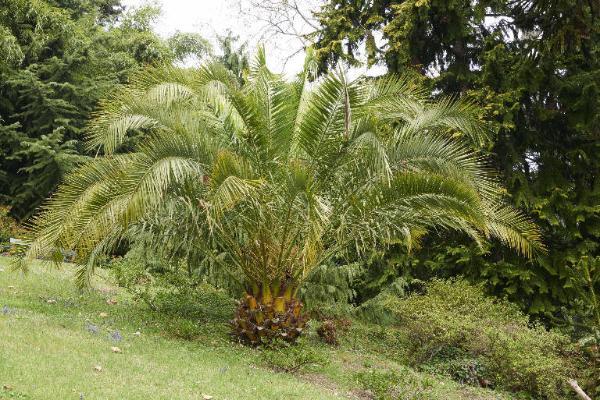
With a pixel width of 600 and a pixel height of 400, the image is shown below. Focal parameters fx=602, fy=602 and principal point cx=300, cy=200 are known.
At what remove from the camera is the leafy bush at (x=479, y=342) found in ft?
29.4

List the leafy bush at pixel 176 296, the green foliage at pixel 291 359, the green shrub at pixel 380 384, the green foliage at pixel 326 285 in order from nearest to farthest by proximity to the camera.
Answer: the green shrub at pixel 380 384, the green foliage at pixel 291 359, the leafy bush at pixel 176 296, the green foliage at pixel 326 285

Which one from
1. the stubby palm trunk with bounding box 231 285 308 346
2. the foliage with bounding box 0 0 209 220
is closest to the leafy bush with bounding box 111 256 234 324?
the stubby palm trunk with bounding box 231 285 308 346

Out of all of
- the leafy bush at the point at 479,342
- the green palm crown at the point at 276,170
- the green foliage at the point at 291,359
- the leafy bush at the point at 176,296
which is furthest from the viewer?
the leafy bush at the point at 176,296

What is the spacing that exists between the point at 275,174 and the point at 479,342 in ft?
14.4

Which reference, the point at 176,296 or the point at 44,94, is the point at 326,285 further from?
the point at 44,94

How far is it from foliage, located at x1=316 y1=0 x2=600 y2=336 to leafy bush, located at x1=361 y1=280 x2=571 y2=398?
1644mm

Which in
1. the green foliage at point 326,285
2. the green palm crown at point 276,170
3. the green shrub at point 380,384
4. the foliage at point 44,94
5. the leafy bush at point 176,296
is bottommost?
the green shrub at point 380,384

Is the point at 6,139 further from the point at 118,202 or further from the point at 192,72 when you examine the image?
the point at 118,202

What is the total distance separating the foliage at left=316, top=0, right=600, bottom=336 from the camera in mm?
12297

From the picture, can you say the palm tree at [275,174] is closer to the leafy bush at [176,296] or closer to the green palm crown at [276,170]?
the green palm crown at [276,170]

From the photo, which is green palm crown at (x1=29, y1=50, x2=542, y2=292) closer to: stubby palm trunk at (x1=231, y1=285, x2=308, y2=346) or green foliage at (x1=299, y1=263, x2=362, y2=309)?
stubby palm trunk at (x1=231, y1=285, x2=308, y2=346)

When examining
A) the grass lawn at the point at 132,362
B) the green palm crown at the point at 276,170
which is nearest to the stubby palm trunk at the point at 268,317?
the green palm crown at the point at 276,170

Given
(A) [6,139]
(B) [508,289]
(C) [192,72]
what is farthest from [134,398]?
(A) [6,139]

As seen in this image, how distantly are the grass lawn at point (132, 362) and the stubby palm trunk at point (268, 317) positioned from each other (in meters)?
0.29
